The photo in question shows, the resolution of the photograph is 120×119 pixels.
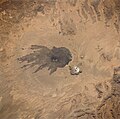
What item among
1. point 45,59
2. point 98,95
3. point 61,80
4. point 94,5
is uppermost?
point 94,5

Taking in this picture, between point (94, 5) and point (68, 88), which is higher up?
point (94, 5)

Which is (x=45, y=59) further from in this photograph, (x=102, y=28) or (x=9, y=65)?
(x=102, y=28)

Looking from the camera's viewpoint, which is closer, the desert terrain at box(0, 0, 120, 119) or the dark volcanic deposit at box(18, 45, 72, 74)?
the desert terrain at box(0, 0, 120, 119)

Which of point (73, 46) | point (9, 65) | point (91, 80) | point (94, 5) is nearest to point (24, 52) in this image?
point (9, 65)

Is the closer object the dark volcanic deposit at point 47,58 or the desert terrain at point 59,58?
the desert terrain at point 59,58
